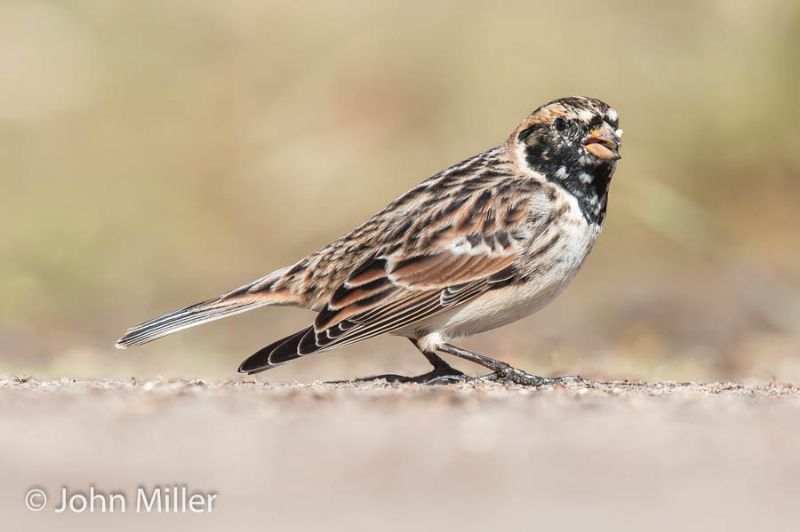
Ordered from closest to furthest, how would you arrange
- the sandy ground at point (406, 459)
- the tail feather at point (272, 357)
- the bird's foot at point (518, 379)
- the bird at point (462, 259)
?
the sandy ground at point (406, 459) < the tail feather at point (272, 357) < the bird's foot at point (518, 379) < the bird at point (462, 259)

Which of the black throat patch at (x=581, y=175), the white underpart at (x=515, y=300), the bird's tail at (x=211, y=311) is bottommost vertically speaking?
the white underpart at (x=515, y=300)

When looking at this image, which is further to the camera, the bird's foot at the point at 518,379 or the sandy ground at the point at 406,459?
the bird's foot at the point at 518,379

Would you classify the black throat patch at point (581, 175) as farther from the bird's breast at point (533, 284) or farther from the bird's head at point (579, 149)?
the bird's breast at point (533, 284)

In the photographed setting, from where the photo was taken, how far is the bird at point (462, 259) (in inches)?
343

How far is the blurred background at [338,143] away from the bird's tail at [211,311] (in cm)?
297

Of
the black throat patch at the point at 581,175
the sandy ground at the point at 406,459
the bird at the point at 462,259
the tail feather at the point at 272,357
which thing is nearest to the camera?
the sandy ground at the point at 406,459

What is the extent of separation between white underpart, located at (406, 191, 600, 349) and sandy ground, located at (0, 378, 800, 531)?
134 cm

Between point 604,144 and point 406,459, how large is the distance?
3.82m

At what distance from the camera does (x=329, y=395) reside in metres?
7.33

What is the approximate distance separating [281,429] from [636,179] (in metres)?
9.92

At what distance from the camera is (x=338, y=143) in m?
17.9

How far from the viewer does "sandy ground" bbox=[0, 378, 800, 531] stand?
16.4ft

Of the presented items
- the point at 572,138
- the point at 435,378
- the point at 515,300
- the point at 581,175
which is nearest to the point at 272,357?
the point at 435,378

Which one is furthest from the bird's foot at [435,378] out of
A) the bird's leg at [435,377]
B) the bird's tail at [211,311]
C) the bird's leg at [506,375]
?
the bird's tail at [211,311]
